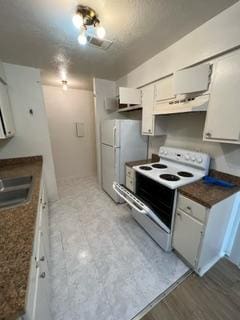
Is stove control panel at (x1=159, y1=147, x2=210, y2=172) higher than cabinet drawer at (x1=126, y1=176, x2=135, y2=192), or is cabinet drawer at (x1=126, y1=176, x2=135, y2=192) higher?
stove control panel at (x1=159, y1=147, x2=210, y2=172)

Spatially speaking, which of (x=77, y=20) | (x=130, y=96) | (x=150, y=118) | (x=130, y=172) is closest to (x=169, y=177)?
(x=130, y=172)

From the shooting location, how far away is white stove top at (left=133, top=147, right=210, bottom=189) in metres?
1.61

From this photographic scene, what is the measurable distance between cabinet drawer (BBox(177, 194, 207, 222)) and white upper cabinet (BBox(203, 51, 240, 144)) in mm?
643

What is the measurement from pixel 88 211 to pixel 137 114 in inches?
83.6

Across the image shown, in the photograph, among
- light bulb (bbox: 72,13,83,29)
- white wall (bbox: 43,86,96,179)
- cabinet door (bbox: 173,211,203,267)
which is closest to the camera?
light bulb (bbox: 72,13,83,29)

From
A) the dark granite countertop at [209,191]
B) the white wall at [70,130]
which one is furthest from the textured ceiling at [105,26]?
the dark granite countertop at [209,191]

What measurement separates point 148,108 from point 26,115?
2.02m

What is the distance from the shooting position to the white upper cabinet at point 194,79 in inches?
54.8

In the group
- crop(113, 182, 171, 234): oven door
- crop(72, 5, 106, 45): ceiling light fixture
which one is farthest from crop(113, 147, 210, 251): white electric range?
crop(72, 5, 106, 45): ceiling light fixture

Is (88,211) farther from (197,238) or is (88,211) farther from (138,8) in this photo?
(138,8)

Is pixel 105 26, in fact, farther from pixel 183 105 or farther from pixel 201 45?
pixel 183 105

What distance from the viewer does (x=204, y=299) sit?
129 centimetres

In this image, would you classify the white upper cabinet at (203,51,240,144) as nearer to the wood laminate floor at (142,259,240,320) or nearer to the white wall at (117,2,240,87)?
the white wall at (117,2,240,87)

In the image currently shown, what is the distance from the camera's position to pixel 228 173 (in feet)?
5.10
